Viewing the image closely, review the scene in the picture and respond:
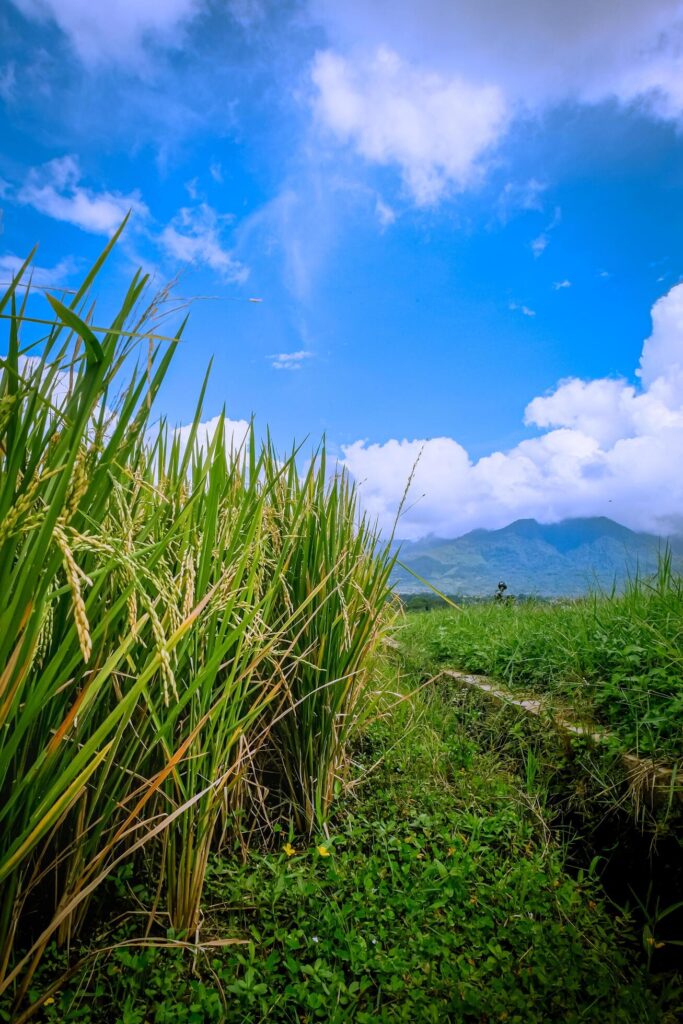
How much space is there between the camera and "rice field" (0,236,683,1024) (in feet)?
3.89

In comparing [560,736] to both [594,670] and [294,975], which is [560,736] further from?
[294,975]

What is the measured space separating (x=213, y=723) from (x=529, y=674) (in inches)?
126

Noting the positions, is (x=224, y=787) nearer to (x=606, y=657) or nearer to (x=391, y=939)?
(x=391, y=939)

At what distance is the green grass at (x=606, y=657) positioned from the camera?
120 inches

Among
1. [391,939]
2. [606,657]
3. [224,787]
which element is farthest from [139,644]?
[606,657]

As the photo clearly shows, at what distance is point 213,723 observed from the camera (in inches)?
67.3

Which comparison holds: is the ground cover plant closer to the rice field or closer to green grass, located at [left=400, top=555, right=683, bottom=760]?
the rice field

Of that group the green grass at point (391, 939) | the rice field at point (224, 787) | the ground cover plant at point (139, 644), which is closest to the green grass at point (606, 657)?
the rice field at point (224, 787)

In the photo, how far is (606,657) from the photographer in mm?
3719

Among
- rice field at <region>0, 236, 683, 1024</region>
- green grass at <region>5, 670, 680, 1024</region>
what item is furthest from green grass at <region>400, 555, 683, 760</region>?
green grass at <region>5, 670, 680, 1024</region>

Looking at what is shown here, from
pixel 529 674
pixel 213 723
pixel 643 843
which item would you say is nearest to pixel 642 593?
pixel 529 674

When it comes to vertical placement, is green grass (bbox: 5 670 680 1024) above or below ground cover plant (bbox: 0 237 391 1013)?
below

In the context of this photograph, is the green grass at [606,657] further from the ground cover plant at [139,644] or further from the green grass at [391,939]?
the ground cover plant at [139,644]

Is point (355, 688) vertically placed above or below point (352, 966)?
above
